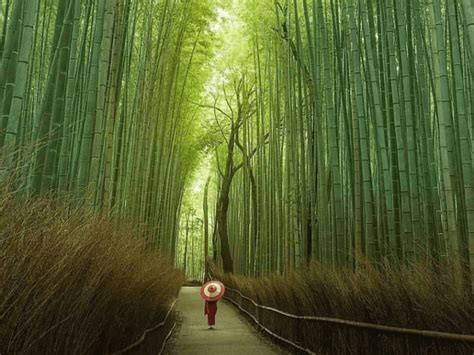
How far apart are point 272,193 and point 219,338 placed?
102 inches

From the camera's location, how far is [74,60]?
345 cm

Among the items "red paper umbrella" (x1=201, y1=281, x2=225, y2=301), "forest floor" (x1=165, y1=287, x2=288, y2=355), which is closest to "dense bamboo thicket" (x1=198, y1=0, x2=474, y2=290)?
"forest floor" (x1=165, y1=287, x2=288, y2=355)

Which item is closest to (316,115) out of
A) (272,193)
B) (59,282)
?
(272,193)

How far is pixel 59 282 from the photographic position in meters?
1.56

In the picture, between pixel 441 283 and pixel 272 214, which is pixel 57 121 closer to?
pixel 441 283

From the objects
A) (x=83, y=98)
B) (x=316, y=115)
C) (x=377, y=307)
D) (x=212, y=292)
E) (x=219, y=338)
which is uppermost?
(x=316, y=115)

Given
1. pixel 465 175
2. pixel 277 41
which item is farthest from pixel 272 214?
pixel 465 175

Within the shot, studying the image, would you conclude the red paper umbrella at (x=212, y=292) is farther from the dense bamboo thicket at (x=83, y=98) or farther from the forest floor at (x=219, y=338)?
the dense bamboo thicket at (x=83, y=98)

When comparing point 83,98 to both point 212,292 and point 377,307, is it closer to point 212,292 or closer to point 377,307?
point 377,307

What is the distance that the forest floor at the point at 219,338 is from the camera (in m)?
5.63

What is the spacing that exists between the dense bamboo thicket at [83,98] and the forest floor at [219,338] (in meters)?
1.70

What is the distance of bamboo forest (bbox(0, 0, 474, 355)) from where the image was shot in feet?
5.98

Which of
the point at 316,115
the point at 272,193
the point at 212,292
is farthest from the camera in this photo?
the point at 272,193

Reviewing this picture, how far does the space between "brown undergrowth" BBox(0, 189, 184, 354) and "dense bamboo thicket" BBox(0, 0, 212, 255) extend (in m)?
0.21
